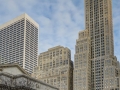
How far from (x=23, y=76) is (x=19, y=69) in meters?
4.90

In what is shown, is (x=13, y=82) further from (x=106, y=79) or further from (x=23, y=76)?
(x=106, y=79)

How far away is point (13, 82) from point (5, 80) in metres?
1.18

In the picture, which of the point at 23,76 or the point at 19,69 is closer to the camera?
the point at 23,76

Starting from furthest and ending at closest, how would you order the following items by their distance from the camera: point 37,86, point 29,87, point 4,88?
point 37,86 → point 29,87 → point 4,88

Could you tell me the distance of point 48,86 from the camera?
37.8m

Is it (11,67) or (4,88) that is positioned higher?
(11,67)

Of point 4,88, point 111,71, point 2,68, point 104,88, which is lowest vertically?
point 4,88

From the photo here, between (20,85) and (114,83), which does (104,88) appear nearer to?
(114,83)

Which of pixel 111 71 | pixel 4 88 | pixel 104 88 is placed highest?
pixel 111 71

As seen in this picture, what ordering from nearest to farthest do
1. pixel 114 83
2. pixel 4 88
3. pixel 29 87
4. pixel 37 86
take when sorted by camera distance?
pixel 4 88, pixel 29 87, pixel 37 86, pixel 114 83

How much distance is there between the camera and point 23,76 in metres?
31.6

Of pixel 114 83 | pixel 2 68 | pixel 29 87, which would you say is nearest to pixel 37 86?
pixel 29 87

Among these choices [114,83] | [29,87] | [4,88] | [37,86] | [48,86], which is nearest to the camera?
[4,88]

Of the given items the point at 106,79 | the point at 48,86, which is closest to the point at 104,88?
the point at 106,79
